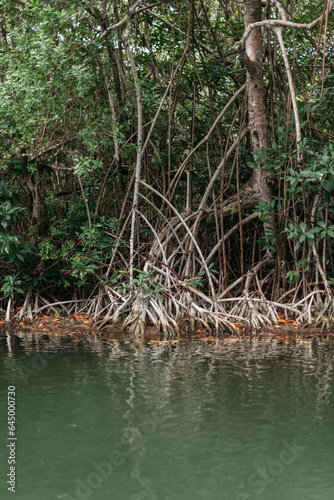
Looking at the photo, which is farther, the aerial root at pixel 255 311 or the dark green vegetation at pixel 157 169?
the aerial root at pixel 255 311

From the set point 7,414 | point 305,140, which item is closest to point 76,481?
point 7,414

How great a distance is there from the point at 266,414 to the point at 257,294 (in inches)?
133

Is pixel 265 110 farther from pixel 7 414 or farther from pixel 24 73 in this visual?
pixel 7 414

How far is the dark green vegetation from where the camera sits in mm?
6137

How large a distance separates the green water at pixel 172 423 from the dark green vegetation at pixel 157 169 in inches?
59.9

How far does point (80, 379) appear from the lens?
4246 mm

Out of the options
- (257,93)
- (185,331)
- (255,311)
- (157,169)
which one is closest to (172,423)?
(185,331)

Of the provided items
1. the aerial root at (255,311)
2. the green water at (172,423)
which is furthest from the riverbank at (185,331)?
the green water at (172,423)

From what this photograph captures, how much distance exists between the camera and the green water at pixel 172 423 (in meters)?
2.51

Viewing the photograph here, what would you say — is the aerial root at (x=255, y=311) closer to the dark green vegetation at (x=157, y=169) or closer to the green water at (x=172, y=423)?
the dark green vegetation at (x=157, y=169)

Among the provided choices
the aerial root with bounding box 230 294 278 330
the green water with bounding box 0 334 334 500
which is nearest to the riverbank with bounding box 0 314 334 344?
the aerial root with bounding box 230 294 278 330

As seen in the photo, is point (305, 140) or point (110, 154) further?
point (110, 154)

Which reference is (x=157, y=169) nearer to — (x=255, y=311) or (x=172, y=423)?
(x=255, y=311)

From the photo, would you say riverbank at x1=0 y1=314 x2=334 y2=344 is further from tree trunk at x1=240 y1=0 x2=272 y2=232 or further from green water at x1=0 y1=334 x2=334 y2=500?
tree trunk at x1=240 y1=0 x2=272 y2=232
